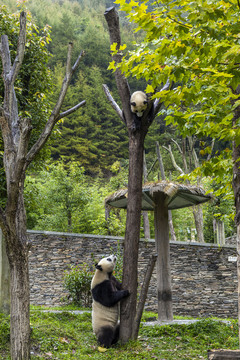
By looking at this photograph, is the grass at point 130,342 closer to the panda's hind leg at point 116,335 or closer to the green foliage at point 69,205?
the panda's hind leg at point 116,335

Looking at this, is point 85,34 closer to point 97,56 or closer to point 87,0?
point 97,56

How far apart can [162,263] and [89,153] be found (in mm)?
22608

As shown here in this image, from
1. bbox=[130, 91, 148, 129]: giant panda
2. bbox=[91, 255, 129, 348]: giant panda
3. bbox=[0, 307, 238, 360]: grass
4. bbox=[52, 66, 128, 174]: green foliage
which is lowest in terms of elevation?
bbox=[0, 307, 238, 360]: grass

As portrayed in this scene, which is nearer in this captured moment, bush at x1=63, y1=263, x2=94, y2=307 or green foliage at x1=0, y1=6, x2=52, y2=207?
green foliage at x1=0, y1=6, x2=52, y2=207

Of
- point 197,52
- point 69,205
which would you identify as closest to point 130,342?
point 197,52

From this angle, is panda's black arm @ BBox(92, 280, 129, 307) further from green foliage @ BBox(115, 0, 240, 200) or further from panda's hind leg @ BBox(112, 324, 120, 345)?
green foliage @ BBox(115, 0, 240, 200)

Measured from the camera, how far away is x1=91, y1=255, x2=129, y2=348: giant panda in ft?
19.4

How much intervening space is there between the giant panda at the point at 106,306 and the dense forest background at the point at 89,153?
2432 millimetres

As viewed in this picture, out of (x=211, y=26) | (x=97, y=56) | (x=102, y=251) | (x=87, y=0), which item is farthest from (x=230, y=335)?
(x=87, y=0)

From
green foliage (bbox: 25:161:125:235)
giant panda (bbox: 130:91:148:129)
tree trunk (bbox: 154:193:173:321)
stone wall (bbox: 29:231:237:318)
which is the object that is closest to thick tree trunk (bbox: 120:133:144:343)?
giant panda (bbox: 130:91:148:129)

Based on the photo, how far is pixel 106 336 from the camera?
19.4ft

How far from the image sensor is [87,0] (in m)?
61.4

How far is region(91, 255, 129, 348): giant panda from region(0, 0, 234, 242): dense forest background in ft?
7.98

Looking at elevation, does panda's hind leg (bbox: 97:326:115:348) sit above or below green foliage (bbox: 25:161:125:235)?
below
